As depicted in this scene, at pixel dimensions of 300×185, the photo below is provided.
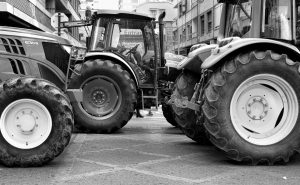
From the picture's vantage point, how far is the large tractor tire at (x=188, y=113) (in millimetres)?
6672

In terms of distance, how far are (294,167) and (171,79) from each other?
4.91 meters

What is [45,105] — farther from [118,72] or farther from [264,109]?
[118,72]

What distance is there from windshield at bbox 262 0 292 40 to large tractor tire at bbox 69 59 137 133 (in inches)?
146

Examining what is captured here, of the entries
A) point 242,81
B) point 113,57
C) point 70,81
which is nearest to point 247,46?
point 242,81

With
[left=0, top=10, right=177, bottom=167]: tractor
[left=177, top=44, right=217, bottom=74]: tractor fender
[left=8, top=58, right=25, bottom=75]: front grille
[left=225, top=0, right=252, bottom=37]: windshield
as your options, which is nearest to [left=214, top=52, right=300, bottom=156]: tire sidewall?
[left=225, top=0, right=252, bottom=37]: windshield

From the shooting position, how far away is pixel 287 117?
5.41 m

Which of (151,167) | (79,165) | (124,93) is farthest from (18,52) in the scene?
(124,93)

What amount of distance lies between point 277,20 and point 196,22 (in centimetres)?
3806

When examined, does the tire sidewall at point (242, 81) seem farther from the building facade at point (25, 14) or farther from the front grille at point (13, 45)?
the building facade at point (25, 14)

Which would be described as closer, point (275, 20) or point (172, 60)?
point (275, 20)

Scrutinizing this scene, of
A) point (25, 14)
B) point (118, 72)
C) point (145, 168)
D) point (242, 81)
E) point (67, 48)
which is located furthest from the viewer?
point (25, 14)

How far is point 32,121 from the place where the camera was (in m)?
5.14

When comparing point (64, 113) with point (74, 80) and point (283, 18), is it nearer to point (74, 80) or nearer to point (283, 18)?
point (283, 18)

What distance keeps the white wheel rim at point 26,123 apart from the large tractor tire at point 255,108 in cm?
193
